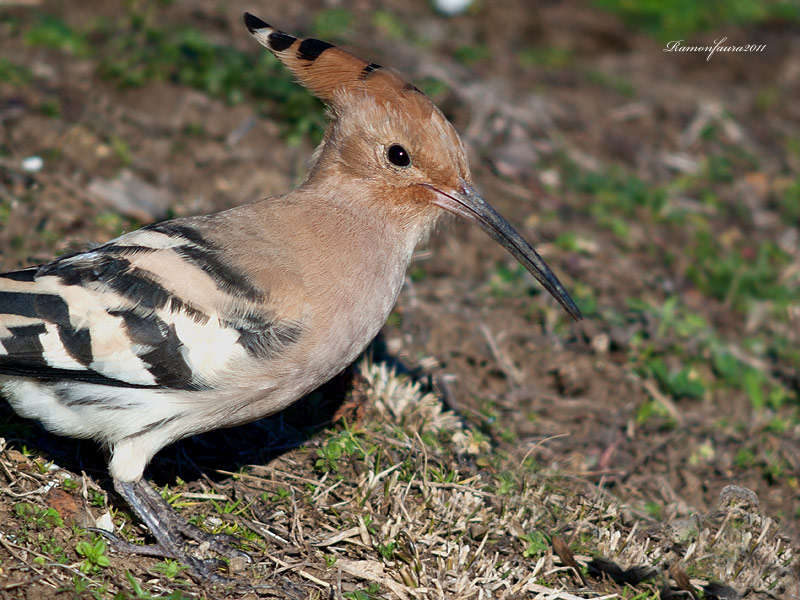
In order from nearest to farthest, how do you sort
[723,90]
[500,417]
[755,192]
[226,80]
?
[500,417] < [226,80] < [755,192] < [723,90]

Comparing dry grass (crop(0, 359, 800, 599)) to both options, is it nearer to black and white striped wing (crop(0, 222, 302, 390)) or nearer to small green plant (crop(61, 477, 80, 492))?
small green plant (crop(61, 477, 80, 492))

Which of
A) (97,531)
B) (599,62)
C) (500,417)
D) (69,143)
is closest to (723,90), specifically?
(599,62)

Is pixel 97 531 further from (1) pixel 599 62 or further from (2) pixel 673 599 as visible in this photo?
(1) pixel 599 62

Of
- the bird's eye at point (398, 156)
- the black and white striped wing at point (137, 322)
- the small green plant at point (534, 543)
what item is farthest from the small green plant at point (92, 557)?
the bird's eye at point (398, 156)

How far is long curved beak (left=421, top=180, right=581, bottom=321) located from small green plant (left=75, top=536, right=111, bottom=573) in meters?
1.66

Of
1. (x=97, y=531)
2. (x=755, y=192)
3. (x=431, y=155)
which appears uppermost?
(x=755, y=192)

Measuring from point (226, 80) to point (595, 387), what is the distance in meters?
2.88

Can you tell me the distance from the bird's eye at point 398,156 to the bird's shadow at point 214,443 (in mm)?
908

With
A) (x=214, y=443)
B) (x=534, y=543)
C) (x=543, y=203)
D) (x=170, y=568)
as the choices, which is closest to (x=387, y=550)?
(x=534, y=543)

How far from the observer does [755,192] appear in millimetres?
6445

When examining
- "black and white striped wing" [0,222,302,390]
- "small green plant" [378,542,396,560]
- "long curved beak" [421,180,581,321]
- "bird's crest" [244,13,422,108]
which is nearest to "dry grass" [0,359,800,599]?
"small green plant" [378,542,396,560]

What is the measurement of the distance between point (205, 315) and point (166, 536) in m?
0.71

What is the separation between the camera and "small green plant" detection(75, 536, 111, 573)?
2.86 m

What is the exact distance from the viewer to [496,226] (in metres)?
3.61
